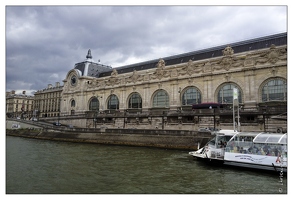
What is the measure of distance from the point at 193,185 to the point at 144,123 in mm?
33678

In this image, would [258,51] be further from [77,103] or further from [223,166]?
[77,103]

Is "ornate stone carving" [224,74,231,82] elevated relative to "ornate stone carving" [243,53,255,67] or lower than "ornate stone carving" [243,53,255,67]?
lower

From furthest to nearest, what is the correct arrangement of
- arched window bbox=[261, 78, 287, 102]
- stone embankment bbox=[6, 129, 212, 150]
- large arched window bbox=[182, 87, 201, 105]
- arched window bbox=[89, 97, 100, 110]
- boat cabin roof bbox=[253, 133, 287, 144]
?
arched window bbox=[89, 97, 100, 110] → large arched window bbox=[182, 87, 201, 105] → arched window bbox=[261, 78, 287, 102] → stone embankment bbox=[6, 129, 212, 150] → boat cabin roof bbox=[253, 133, 287, 144]

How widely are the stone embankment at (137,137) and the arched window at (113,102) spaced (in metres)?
16.7

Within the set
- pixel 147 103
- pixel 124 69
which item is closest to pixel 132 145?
pixel 147 103

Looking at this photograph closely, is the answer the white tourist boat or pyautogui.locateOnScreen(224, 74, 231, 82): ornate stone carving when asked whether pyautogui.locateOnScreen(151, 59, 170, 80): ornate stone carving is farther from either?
the white tourist boat

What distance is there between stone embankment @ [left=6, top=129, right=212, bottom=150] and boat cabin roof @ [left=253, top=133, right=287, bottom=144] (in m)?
8.61

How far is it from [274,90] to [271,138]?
2302cm

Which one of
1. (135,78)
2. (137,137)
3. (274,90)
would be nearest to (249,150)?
(137,137)

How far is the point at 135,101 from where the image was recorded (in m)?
58.3

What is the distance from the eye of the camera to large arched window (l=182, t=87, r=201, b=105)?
4816 centimetres

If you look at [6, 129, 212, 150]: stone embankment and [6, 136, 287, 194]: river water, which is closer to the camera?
[6, 136, 287, 194]: river water

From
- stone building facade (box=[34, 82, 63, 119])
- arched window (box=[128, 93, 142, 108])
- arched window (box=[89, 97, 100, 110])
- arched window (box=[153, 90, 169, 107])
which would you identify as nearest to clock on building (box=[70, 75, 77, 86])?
arched window (box=[89, 97, 100, 110])

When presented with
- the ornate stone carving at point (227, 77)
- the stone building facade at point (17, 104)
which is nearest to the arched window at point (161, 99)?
the ornate stone carving at point (227, 77)
